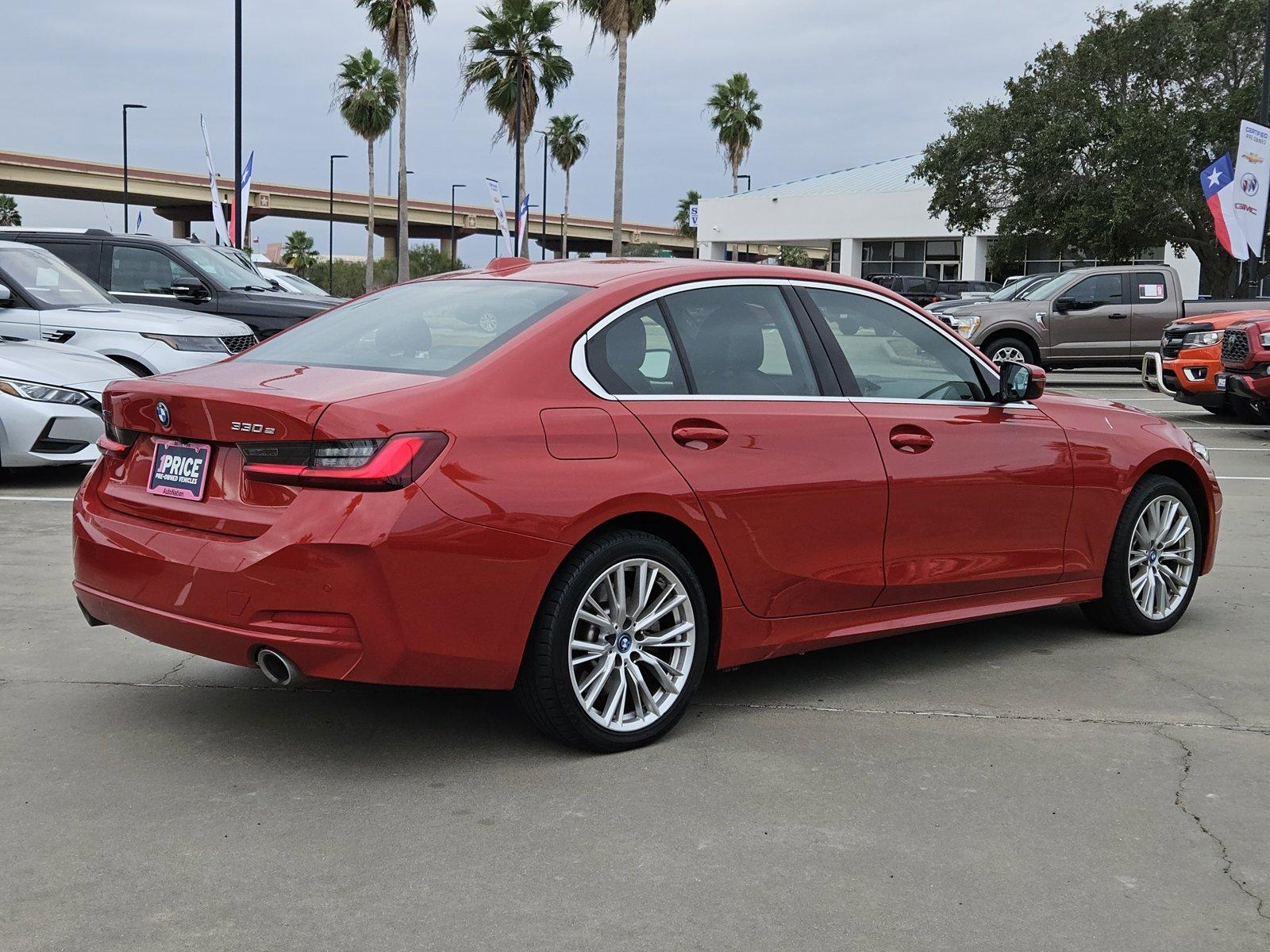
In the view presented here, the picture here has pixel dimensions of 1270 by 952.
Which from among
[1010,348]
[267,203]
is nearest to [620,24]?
[1010,348]

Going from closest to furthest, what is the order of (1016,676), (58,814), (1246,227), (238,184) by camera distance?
(58,814) < (1016,676) < (1246,227) < (238,184)

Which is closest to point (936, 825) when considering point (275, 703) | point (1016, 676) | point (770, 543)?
point (770, 543)

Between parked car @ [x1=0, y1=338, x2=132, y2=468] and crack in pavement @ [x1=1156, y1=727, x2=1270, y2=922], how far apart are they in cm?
754

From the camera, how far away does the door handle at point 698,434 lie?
4.66m

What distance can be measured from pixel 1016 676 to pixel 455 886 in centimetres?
287

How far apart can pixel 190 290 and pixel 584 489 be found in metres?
12.3

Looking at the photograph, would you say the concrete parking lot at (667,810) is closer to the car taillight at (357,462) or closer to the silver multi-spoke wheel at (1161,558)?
the silver multi-spoke wheel at (1161,558)

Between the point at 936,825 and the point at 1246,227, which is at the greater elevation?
the point at 1246,227

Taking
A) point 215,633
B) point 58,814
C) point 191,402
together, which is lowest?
point 58,814

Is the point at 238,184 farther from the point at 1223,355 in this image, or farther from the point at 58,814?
the point at 58,814

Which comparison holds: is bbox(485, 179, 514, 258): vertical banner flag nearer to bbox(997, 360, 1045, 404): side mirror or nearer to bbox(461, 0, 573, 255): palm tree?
bbox(461, 0, 573, 255): palm tree

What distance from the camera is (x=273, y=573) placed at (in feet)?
13.3

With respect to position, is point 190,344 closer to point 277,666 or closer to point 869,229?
point 277,666

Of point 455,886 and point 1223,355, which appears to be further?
point 1223,355
